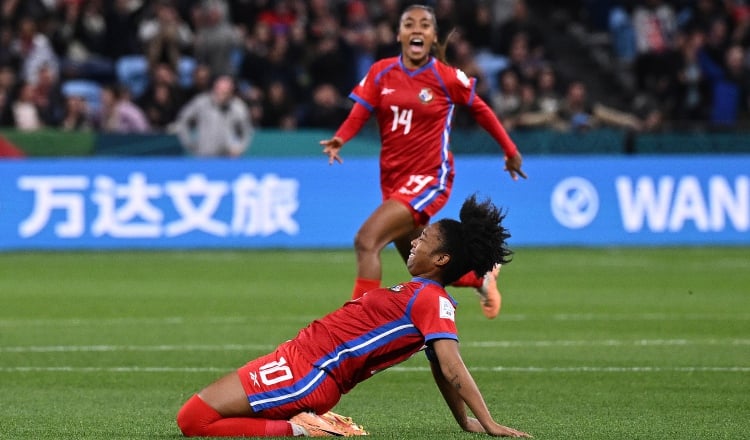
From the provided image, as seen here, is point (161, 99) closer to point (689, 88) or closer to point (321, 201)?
point (321, 201)

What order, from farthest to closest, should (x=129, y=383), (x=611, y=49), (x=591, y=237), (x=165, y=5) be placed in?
(x=611, y=49)
(x=165, y=5)
(x=591, y=237)
(x=129, y=383)

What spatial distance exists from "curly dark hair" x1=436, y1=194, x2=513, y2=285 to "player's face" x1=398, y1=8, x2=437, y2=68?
13.1 feet

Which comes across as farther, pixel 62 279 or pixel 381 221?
pixel 62 279

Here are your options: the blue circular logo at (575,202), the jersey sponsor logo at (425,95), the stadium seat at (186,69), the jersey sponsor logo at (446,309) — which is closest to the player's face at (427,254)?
the jersey sponsor logo at (446,309)

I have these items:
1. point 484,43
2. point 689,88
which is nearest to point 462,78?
point 689,88

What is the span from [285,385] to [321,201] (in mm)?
12771

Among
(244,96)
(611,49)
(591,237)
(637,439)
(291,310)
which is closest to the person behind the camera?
(637,439)

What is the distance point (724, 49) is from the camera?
2519 cm

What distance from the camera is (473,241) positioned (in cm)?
675

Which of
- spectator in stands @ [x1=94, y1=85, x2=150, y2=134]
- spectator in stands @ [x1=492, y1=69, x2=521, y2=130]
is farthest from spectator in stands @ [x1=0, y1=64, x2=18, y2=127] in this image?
spectator in stands @ [x1=492, y1=69, x2=521, y2=130]

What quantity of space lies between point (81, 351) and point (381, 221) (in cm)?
231

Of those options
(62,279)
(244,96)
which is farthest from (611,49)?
(62,279)

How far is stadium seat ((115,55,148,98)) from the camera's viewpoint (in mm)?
23594

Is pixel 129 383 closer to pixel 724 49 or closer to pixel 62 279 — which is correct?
pixel 62 279
